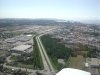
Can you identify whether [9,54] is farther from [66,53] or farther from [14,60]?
[66,53]

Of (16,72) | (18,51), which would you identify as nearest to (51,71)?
Result: (16,72)

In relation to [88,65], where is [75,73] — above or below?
above

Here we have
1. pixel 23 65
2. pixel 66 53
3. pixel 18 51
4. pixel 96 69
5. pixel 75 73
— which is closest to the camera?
pixel 75 73

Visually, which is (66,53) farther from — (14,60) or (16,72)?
(16,72)

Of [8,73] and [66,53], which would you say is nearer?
[8,73]

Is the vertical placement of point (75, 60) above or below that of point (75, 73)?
below

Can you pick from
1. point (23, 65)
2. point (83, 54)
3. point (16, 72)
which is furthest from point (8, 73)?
point (83, 54)

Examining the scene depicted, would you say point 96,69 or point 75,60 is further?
point 75,60

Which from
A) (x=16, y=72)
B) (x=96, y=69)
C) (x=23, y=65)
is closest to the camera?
(x=16, y=72)

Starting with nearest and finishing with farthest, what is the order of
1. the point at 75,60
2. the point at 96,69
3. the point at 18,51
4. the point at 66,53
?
the point at 96,69, the point at 75,60, the point at 66,53, the point at 18,51
